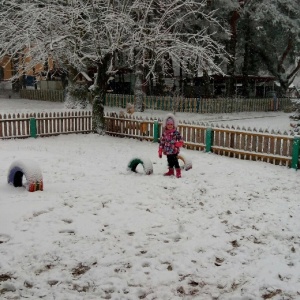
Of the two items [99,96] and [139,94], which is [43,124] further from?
[139,94]

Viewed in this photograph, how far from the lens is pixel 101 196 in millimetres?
7059

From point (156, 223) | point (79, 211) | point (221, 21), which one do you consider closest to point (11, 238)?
point (79, 211)

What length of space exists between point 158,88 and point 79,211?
26300 mm

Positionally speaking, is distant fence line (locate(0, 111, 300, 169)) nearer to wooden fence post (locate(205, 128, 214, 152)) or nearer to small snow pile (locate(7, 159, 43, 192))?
wooden fence post (locate(205, 128, 214, 152))

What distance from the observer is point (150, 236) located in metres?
5.40

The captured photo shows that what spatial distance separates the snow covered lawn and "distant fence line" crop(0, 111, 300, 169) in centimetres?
139

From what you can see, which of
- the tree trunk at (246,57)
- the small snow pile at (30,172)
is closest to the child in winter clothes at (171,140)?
the small snow pile at (30,172)

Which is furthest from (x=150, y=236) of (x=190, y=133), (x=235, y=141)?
(x=190, y=133)

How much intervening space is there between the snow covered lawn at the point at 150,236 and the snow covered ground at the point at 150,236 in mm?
14

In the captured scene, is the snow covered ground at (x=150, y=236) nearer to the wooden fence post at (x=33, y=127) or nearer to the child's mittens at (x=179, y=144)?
the child's mittens at (x=179, y=144)

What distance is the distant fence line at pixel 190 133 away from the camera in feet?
34.6

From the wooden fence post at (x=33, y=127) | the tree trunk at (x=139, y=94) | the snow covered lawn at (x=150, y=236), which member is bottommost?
the snow covered lawn at (x=150, y=236)

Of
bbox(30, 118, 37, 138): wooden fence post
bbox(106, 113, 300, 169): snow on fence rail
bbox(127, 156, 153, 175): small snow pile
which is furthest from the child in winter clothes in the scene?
bbox(30, 118, 37, 138): wooden fence post

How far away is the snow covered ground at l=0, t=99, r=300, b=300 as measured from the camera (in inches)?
161
